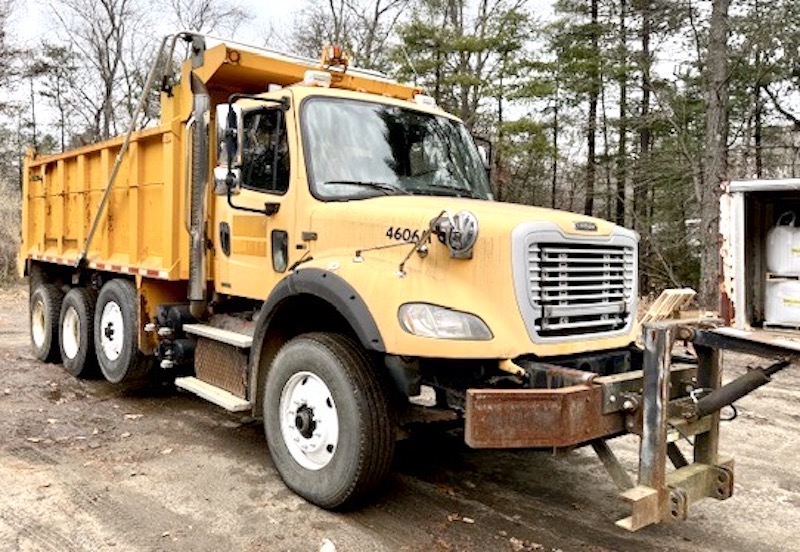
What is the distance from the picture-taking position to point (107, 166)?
23.5ft

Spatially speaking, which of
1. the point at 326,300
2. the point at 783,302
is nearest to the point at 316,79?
the point at 326,300

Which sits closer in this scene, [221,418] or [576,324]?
[576,324]

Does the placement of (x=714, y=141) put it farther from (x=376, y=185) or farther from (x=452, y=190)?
(x=376, y=185)

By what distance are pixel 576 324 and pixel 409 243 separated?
1.04 metres

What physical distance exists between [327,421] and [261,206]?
1.69 m

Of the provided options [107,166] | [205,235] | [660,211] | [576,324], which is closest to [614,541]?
[576,324]

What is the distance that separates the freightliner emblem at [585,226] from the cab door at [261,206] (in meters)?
1.89

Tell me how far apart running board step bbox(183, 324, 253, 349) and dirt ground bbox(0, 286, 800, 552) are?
0.82 metres

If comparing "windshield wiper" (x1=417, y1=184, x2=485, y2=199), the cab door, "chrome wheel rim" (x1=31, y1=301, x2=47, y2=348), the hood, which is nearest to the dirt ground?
the cab door

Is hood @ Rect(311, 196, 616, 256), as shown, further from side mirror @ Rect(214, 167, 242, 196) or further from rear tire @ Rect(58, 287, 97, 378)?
rear tire @ Rect(58, 287, 97, 378)

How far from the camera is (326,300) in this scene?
13.7 feet

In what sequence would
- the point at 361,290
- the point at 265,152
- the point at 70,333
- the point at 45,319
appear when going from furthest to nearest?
the point at 45,319 < the point at 70,333 < the point at 265,152 < the point at 361,290

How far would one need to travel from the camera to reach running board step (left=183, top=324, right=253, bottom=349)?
512 cm

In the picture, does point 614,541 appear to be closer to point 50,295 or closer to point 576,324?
point 576,324
